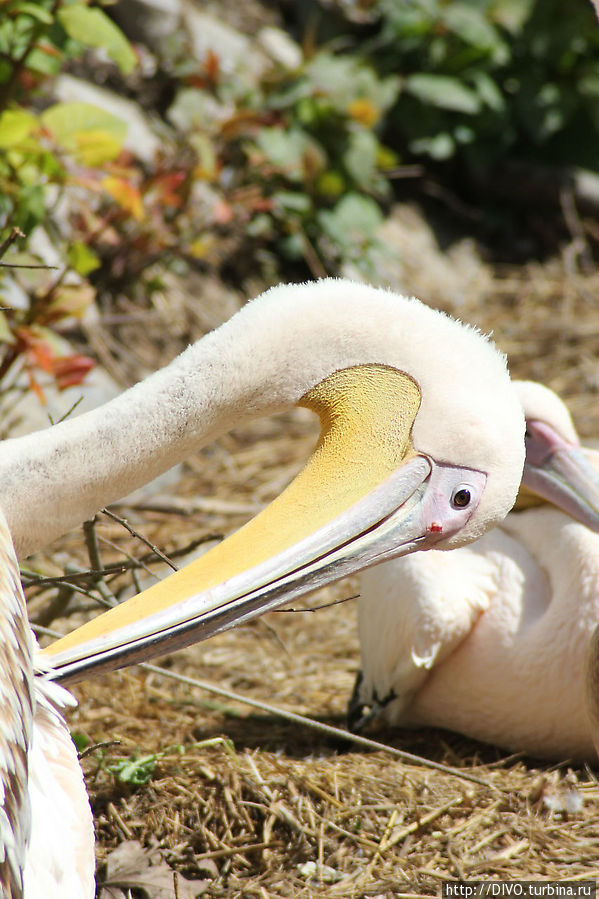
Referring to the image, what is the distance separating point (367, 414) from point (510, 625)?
3.55ft

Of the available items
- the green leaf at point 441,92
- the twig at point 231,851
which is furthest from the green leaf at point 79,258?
the green leaf at point 441,92

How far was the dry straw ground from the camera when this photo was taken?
2240 mm

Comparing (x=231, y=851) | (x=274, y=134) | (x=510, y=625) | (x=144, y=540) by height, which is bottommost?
(x=231, y=851)

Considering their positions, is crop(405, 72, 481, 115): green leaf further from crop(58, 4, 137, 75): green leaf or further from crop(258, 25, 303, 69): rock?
crop(58, 4, 137, 75): green leaf

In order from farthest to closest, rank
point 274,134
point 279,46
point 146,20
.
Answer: point 279,46 → point 146,20 → point 274,134

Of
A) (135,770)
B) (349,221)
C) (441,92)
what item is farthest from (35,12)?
(441,92)

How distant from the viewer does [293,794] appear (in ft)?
7.91

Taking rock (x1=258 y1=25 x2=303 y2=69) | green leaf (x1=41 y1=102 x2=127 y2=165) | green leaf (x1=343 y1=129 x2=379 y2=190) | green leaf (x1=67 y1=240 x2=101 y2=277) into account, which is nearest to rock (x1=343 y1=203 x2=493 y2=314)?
green leaf (x1=343 y1=129 x2=379 y2=190)

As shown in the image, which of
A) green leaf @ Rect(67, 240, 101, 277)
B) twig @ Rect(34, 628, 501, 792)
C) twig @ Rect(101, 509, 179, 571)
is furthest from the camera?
green leaf @ Rect(67, 240, 101, 277)

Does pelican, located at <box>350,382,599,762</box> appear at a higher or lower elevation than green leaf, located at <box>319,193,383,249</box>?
lower

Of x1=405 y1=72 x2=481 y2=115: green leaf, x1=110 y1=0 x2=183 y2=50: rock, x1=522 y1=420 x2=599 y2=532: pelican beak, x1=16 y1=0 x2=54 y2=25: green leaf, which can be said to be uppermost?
x1=16 y1=0 x2=54 y2=25: green leaf

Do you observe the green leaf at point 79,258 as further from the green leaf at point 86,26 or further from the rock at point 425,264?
the rock at point 425,264

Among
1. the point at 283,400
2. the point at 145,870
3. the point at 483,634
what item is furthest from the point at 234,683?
the point at 283,400

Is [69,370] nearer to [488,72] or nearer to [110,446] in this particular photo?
[110,446]
